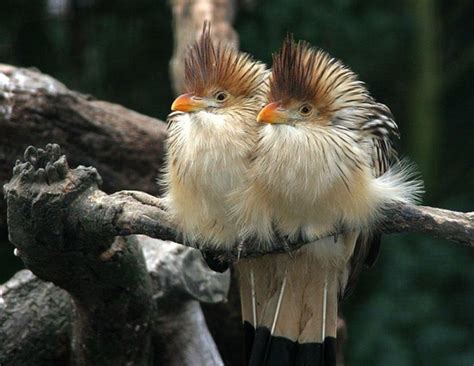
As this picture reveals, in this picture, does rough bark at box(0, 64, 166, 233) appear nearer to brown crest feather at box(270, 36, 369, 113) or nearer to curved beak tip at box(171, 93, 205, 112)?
curved beak tip at box(171, 93, 205, 112)

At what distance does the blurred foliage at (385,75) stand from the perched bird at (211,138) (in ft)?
8.39

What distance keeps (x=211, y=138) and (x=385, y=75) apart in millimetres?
3126

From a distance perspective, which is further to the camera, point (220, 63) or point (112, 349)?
point (112, 349)

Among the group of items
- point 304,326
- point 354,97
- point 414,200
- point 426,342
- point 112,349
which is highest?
point 354,97

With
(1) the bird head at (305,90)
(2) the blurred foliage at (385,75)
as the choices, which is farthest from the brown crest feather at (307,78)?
(2) the blurred foliage at (385,75)

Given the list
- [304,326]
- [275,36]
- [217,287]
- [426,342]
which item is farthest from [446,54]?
[304,326]

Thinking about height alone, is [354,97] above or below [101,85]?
above

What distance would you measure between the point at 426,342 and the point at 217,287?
6.45 ft

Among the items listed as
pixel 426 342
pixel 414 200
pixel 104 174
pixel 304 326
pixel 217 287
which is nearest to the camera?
pixel 414 200

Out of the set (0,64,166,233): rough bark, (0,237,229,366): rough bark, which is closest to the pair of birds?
(0,237,229,366): rough bark

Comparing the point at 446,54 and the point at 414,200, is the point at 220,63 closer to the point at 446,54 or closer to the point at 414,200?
the point at 414,200

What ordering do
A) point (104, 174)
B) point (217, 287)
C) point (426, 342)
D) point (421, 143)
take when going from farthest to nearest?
point (421, 143) → point (426, 342) → point (104, 174) → point (217, 287)

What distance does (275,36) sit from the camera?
210 inches

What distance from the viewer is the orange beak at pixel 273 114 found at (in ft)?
8.38
